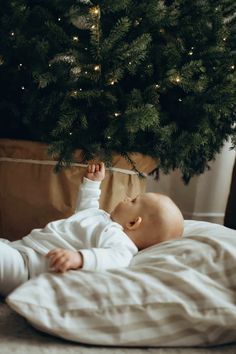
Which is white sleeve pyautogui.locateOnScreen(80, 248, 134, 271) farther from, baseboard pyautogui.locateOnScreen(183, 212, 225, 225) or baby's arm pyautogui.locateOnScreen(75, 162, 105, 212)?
baseboard pyautogui.locateOnScreen(183, 212, 225, 225)

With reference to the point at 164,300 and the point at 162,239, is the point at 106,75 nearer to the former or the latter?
the point at 162,239

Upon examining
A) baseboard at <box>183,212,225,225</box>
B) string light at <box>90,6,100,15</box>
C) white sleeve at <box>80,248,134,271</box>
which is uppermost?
string light at <box>90,6,100,15</box>

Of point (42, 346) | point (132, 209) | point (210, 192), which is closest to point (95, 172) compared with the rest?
point (132, 209)

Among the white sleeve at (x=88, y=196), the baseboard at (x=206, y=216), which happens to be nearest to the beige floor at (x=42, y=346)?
the white sleeve at (x=88, y=196)

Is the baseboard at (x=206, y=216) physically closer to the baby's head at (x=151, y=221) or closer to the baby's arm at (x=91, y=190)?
the baby's arm at (x=91, y=190)

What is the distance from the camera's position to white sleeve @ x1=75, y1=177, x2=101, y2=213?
134 centimetres

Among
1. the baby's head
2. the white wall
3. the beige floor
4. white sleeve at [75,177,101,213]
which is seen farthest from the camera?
the white wall

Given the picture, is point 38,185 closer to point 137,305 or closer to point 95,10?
point 95,10

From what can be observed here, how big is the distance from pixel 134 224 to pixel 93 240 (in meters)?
0.13

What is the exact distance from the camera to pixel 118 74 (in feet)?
4.94

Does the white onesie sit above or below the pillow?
above

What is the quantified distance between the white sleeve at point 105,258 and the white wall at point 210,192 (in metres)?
1.69

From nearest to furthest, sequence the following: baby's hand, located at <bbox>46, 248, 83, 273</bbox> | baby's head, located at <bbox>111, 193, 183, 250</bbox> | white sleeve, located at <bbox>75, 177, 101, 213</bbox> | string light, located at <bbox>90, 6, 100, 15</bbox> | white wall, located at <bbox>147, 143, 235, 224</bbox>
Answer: baby's hand, located at <bbox>46, 248, 83, 273</bbox>, baby's head, located at <bbox>111, 193, 183, 250</bbox>, white sleeve, located at <bbox>75, 177, 101, 213</bbox>, string light, located at <bbox>90, 6, 100, 15</bbox>, white wall, located at <bbox>147, 143, 235, 224</bbox>

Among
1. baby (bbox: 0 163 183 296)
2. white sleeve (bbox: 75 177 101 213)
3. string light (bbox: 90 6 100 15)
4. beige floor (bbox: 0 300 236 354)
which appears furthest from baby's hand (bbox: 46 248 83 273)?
string light (bbox: 90 6 100 15)
